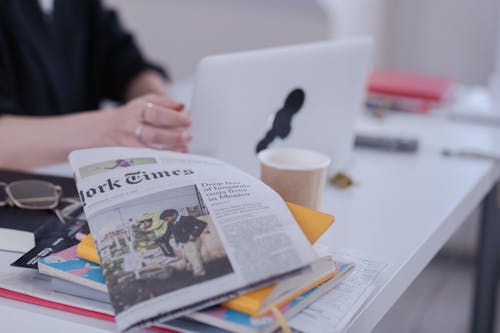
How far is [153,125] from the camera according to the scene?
0.89 m

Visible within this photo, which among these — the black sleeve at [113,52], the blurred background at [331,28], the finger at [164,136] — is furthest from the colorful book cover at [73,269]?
the blurred background at [331,28]

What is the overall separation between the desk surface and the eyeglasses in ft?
0.36

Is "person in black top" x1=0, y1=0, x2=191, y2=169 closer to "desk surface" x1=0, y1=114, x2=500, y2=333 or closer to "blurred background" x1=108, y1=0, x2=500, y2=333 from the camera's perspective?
"desk surface" x1=0, y1=114, x2=500, y2=333

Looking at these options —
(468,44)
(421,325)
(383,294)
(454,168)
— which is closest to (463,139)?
(454,168)

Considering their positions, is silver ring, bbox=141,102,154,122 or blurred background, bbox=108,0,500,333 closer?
silver ring, bbox=141,102,154,122

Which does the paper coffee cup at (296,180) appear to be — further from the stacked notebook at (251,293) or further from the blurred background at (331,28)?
the blurred background at (331,28)

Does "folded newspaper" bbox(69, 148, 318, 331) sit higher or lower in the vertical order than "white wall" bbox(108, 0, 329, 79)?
lower

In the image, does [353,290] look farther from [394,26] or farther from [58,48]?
[394,26]

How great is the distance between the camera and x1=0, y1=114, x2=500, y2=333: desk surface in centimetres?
63

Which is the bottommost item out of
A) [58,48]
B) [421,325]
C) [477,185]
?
[421,325]

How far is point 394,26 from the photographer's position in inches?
119

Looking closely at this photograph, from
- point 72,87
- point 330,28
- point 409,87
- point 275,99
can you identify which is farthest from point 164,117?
point 330,28

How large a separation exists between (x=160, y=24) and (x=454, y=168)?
193 cm

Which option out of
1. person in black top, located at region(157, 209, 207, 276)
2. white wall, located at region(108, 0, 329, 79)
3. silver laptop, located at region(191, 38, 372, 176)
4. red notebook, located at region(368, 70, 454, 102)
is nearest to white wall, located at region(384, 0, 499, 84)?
white wall, located at region(108, 0, 329, 79)
